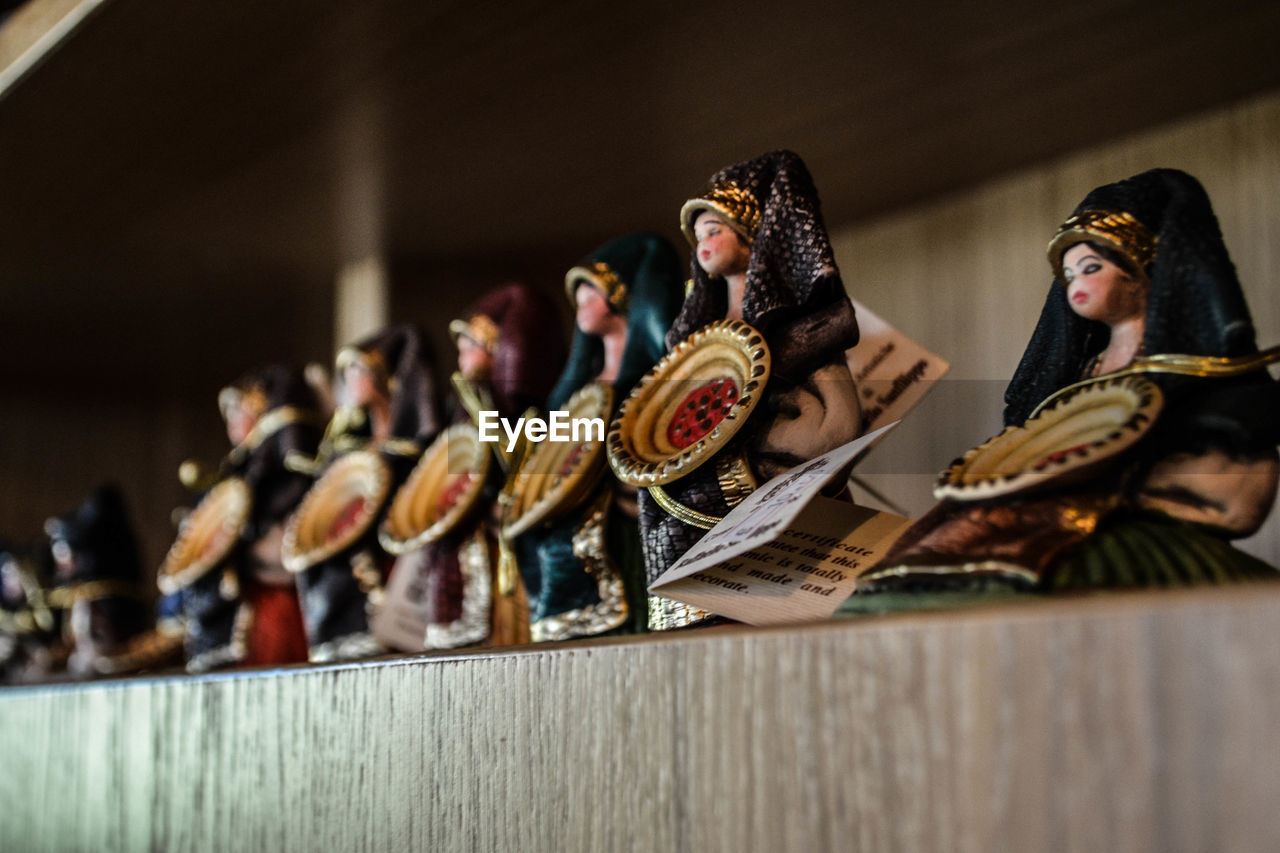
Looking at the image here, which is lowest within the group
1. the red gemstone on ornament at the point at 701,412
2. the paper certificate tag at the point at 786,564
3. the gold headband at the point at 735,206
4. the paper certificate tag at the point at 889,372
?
the paper certificate tag at the point at 786,564

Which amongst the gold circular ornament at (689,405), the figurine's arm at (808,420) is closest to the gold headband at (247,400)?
the gold circular ornament at (689,405)

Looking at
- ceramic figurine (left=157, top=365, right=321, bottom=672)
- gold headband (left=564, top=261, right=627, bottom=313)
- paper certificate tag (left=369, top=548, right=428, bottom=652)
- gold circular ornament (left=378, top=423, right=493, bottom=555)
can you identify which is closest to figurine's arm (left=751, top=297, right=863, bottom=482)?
gold headband (left=564, top=261, right=627, bottom=313)

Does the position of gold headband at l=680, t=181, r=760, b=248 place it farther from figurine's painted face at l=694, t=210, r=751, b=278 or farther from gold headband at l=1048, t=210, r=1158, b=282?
gold headband at l=1048, t=210, r=1158, b=282

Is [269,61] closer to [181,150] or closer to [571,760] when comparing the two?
[181,150]

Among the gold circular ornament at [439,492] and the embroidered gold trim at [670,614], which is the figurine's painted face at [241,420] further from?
the embroidered gold trim at [670,614]

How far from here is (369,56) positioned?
1.33 m

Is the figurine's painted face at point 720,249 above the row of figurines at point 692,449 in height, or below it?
above

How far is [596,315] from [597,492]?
17cm

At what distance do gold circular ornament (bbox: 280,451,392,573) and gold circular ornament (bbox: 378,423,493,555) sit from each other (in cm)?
3

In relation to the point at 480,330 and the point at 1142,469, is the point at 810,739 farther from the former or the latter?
the point at 480,330

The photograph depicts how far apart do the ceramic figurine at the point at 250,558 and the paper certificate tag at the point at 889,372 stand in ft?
2.59

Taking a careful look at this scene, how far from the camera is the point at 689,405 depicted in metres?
0.88

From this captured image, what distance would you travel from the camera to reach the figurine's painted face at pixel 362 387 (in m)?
1.40

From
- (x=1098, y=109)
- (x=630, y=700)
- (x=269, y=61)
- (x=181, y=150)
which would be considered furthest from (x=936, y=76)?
(x=181, y=150)
